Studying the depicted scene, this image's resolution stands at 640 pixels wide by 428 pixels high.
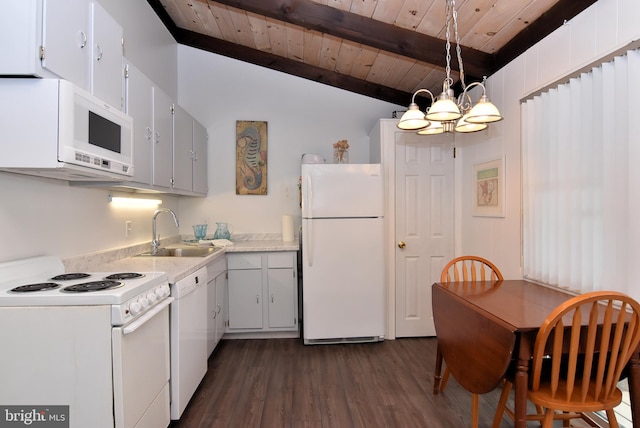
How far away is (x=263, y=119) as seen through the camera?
147 inches

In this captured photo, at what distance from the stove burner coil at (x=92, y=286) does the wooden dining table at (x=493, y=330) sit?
1716 mm

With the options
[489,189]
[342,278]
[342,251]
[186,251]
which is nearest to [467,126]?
[489,189]

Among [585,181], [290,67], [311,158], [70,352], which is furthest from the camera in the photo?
[290,67]

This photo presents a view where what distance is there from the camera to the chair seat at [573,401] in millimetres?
1397

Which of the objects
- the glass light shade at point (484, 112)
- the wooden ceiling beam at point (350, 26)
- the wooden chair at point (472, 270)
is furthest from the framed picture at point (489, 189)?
the glass light shade at point (484, 112)

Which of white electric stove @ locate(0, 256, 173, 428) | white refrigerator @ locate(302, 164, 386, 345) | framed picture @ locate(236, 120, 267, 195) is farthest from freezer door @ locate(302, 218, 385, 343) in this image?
white electric stove @ locate(0, 256, 173, 428)

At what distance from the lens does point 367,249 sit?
10.1 ft

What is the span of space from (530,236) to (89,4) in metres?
2.91

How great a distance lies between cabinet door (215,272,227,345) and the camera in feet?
9.37

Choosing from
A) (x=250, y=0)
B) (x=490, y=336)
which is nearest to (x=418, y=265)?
(x=490, y=336)

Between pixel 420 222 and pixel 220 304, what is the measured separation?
2032 mm

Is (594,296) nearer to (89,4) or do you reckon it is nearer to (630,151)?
(630,151)

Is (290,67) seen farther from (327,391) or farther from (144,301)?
(327,391)

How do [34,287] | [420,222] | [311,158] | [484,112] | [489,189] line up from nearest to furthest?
1. [34,287]
2. [484,112]
3. [489,189]
4. [420,222]
5. [311,158]
